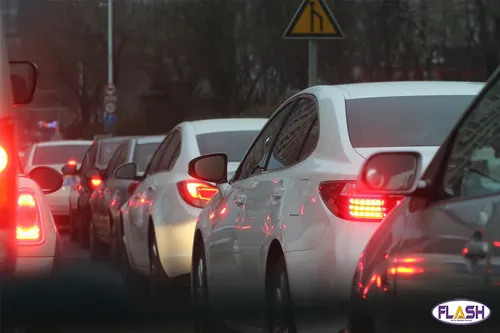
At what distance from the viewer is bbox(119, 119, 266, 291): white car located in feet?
29.0

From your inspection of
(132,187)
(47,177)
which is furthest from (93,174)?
(47,177)

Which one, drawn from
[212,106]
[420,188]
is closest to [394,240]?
[420,188]

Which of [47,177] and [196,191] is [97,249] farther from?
[47,177]

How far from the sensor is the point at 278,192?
5.71 metres

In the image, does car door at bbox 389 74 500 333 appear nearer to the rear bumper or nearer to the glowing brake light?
the glowing brake light

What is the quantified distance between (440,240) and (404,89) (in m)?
2.98

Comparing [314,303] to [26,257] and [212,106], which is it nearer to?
[26,257]

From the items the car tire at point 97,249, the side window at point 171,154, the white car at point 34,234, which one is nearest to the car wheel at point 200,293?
the white car at point 34,234

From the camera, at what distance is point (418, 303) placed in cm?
320

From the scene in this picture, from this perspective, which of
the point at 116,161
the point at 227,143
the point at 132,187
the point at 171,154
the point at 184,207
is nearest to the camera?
the point at 184,207

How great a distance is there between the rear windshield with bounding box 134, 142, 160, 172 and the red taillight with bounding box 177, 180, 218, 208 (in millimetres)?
5360

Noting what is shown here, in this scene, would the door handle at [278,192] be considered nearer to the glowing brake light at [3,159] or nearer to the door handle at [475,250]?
the glowing brake light at [3,159]

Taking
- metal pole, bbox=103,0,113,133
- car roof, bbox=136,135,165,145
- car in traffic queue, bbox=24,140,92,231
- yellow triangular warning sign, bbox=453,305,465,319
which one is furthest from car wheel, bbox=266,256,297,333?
metal pole, bbox=103,0,113,133

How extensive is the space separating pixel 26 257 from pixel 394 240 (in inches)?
126
